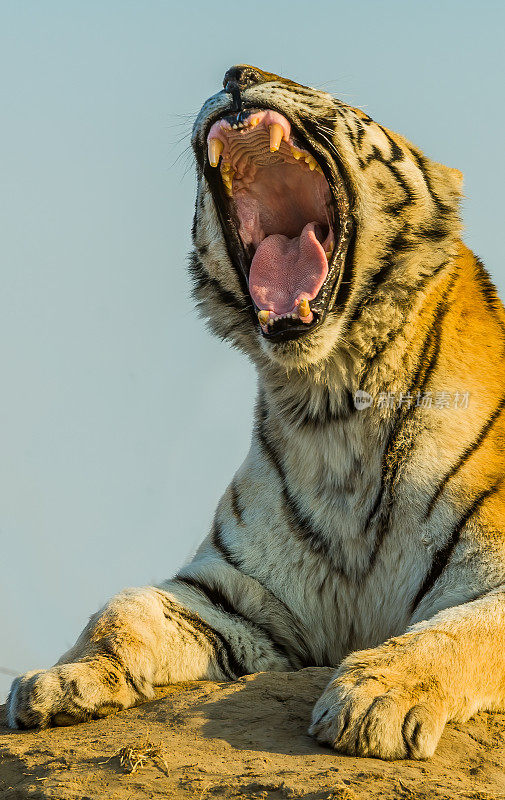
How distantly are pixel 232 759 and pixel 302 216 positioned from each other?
7.89 feet

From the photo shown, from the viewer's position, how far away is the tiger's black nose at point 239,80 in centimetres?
386

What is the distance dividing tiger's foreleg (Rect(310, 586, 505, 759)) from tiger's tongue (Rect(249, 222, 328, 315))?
4.30ft

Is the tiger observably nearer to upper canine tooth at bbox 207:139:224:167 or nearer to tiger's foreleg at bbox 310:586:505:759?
upper canine tooth at bbox 207:139:224:167

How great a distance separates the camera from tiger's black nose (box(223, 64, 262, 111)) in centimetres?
386

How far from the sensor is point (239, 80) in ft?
12.7

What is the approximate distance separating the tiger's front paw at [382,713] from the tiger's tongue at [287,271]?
1.46m

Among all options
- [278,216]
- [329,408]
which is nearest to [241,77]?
[278,216]

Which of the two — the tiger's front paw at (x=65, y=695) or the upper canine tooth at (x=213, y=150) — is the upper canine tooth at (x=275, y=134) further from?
the tiger's front paw at (x=65, y=695)

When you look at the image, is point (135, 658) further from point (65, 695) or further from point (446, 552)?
point (446, 552)

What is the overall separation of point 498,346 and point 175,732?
197cm


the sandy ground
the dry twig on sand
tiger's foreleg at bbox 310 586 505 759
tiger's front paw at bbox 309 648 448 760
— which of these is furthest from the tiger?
the dry twig on sand

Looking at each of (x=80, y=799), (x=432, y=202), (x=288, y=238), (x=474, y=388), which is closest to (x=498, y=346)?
(x=474, y=388)

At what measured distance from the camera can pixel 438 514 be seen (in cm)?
358

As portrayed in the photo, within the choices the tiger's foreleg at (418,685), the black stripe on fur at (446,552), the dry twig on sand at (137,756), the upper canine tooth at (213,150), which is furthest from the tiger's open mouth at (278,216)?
the dry twig on sand at (137,756)
